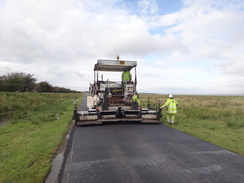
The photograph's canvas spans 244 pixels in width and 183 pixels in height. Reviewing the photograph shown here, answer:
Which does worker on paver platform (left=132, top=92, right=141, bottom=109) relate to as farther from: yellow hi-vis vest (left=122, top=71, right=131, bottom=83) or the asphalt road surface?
the asphalt road surface

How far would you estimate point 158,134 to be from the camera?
6.70 meters

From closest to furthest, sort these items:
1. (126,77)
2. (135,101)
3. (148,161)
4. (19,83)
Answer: (148,161), (135,101), (126,77), (19,83)

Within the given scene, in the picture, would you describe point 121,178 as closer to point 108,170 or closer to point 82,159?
point 108,170

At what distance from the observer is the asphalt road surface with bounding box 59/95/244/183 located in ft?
10.9

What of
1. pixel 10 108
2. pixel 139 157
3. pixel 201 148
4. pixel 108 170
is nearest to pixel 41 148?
pixel 108 170

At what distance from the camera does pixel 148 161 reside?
13.3ft

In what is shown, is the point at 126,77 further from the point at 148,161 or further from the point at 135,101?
the point at 148,161

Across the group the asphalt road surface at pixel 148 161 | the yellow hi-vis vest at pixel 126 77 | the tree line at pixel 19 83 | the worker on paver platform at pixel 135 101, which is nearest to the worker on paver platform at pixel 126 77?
the yellow hi-vis vest at pixel 126 77

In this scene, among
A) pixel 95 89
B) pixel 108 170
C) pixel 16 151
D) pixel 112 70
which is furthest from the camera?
pixel 112 70

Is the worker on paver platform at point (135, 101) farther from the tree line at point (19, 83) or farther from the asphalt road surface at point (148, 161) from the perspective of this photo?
the tree line at point (19, 83)

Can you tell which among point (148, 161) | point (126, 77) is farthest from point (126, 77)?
point (148, 161)

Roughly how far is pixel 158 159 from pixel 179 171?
0.68 meters

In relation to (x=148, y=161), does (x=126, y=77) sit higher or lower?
higher

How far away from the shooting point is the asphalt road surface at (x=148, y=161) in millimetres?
3316
